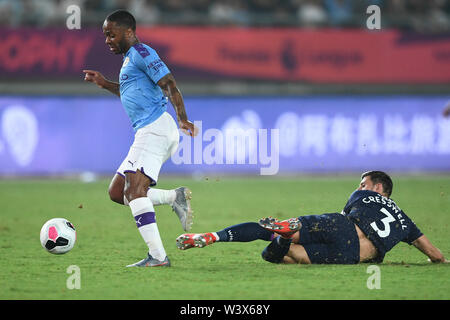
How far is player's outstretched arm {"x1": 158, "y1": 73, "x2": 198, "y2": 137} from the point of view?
6.86m

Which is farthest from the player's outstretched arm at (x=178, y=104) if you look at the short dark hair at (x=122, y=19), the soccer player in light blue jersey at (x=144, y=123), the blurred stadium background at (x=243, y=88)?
the blurred stadium background at (x=243, y=88)

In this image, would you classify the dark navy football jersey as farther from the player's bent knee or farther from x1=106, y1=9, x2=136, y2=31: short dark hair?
x1=106, y1=9, x2=136, y2=31: short dark hair

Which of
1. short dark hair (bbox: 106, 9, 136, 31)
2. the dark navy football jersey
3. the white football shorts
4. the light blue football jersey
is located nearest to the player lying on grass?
the dark navy football jersey

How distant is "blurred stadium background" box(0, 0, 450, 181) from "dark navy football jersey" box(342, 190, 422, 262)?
9428 millimetres

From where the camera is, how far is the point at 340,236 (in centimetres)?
684

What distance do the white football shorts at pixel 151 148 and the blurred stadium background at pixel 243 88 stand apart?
9021mm

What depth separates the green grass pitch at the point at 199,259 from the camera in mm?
5922

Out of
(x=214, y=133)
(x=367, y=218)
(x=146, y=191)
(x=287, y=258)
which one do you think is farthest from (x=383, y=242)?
(x=214, y=133)

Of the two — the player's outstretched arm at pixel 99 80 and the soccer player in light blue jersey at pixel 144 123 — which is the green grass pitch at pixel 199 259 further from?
the player's outstretched arm at pixel 99 80

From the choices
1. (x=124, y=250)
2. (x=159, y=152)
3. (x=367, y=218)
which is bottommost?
(x=124, y=250)

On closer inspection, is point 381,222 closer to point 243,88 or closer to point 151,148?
point 151,148

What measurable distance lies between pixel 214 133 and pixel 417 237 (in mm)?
10108

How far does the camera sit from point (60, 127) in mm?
16703

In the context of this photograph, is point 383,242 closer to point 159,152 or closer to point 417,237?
point 417,237
